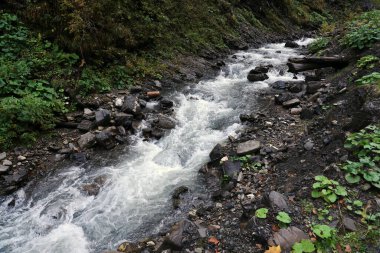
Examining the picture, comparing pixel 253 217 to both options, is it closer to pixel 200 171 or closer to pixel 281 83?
pixel 200 171

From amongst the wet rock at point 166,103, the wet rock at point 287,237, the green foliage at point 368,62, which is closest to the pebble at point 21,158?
the wet rock at point 166,103

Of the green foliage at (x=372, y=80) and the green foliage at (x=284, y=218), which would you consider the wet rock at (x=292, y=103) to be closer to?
the green foliage at (x=372, y=80)

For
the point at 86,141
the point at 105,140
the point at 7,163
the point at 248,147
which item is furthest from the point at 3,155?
the point at 248,147

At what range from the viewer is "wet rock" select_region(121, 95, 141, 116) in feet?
25.8

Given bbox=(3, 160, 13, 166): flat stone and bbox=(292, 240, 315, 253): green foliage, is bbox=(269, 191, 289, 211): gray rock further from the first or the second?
bbox=(3, 160, 13, 166): flat stone

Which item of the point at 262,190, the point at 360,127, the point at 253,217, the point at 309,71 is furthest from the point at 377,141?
the point at 309,71

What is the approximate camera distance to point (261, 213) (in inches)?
156

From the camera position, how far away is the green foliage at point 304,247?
3318 mm

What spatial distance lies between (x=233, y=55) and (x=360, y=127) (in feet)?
31.9

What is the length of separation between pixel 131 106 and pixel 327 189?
544cm

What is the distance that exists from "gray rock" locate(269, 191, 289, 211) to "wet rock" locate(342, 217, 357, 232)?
71cm

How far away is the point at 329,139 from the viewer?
5434 mm

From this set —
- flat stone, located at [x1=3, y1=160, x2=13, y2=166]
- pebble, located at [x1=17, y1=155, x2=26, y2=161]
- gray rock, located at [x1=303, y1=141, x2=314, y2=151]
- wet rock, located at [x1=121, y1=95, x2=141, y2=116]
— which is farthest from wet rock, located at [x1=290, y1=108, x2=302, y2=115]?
flat stone, located at [x1=3, y1=160, x2=13, y2=166]

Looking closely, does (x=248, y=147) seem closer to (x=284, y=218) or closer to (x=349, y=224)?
(x=284, y=218)
